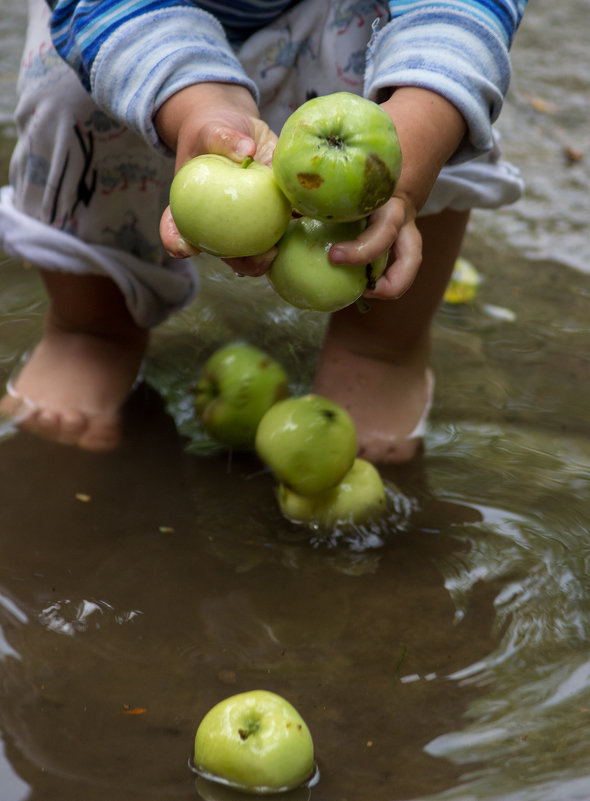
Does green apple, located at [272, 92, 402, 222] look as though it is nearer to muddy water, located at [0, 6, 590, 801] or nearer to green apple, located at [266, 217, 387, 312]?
green apple, located at [266, 217, 387, 312]

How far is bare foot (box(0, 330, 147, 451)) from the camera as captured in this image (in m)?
1.86

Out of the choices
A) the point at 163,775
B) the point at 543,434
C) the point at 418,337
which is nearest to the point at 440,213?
the point at 418,337

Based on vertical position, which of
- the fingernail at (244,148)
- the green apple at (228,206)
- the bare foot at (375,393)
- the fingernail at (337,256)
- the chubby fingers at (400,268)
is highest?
the fingernail at (244,148)

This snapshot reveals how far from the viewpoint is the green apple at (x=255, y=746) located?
3.73 feet

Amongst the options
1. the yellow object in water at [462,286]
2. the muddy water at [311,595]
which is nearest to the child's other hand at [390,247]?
the muddy water at [311,595]

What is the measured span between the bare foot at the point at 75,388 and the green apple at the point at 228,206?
0.79 metres

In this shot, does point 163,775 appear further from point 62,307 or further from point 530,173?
point 530,173

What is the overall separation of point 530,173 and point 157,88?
181 centimetres

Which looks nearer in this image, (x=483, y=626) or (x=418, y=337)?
(x=483, y=626)

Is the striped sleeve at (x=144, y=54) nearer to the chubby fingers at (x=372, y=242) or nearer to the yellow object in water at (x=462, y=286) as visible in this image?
the chubby fingers at (x=372, y=242)

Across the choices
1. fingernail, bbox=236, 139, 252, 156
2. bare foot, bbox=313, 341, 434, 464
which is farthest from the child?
fingernail, bbox=236, 139, 252, 156

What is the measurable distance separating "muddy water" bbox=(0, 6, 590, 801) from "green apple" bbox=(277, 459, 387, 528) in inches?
1.2

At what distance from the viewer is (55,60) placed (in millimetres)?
1800

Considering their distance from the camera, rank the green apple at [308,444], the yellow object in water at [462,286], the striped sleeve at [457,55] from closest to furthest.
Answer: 1. the striped sleeve at [457,55]
2. the green apple at [308,444]
3. the yellow object in water at [462,286]
